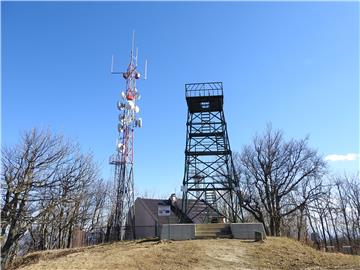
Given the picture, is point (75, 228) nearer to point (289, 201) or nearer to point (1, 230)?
point (1, 230)

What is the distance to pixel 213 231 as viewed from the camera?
16.9m

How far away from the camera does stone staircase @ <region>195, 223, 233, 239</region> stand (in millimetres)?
16391

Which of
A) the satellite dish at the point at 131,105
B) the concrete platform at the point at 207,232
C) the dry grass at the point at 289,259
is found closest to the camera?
the dry grass at the point at 289,259

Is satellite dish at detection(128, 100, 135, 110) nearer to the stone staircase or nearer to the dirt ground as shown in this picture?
the stone staircase

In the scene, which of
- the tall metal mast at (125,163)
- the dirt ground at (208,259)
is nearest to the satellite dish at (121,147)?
the tall metal mast at (125,163)

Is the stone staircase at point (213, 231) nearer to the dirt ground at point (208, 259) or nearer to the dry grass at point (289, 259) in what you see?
the dirt ground at point (208, 259)

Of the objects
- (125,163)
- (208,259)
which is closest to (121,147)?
(125,163)

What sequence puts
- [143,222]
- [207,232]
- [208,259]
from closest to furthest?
1. [208,259]
2. [207,232]
3. [143,222]

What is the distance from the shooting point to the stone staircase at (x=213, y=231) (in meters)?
16.4

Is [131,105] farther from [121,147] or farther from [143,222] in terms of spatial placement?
[143,222]

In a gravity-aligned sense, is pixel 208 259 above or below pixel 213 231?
below

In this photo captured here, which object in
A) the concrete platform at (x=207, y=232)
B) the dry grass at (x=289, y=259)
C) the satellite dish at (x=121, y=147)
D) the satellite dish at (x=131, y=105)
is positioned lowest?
the dry grass at (x=289, y=259)

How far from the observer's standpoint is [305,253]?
13297mm

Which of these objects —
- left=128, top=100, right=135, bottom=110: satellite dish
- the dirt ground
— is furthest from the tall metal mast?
the dirt ground
